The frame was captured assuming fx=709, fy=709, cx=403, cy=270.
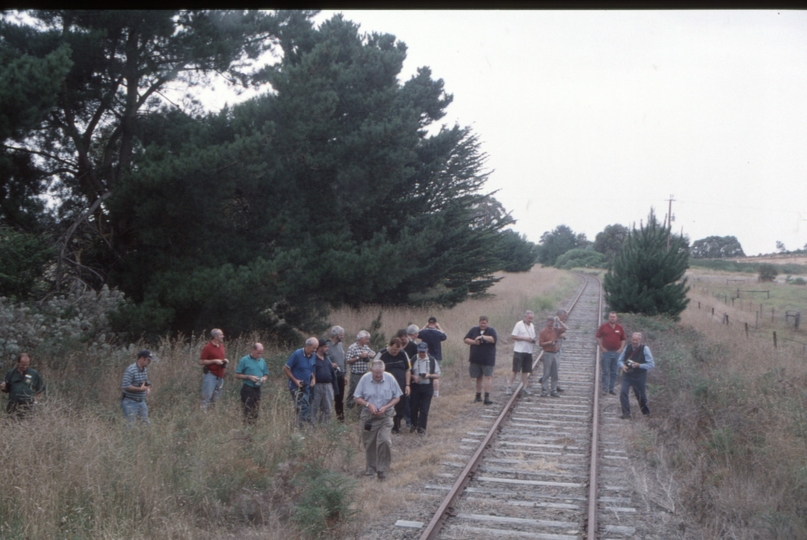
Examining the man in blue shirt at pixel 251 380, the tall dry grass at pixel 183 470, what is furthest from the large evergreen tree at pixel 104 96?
the man in blue shirt at pixel 251 380

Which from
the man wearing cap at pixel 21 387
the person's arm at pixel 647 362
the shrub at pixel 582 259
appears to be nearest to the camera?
the man wearing cap at pixel 21 387

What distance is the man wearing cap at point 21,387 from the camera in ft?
28.8

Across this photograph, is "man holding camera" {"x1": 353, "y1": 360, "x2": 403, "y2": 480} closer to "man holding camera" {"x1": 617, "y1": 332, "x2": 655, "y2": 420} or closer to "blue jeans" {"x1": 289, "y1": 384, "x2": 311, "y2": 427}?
"blue jeans" {"x1": 289, "y1": 384, "x2": 311, "y2": 427}

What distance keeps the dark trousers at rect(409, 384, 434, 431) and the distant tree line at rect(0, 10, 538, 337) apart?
5.29 meters

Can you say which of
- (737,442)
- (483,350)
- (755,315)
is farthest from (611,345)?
(755,315)

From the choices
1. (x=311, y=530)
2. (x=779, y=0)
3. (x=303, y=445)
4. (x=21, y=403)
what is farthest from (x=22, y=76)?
(x=779, y=0)

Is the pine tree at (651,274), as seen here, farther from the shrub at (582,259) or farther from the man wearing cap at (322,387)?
the shrub at (582,259)

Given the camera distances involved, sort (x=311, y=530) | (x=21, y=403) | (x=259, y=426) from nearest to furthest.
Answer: (x=311, y=530) < (x=21, y=403) < (x=259, y=426)

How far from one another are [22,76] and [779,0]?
12737 millimetres

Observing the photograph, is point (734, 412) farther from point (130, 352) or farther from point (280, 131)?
point (280, 131)

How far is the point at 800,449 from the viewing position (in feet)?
27.9

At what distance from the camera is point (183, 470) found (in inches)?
302

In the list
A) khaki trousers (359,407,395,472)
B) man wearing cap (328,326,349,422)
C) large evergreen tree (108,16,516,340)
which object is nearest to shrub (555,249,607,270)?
large evergreen tree (108,16,516,340)

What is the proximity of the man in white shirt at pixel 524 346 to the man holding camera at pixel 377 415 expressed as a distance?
4934 millimetres
